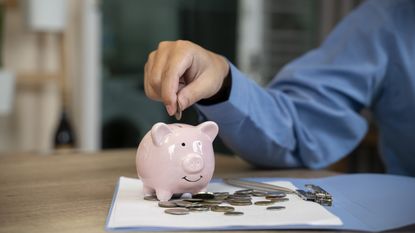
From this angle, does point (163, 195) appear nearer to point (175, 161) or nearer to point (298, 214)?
point (175, 161)

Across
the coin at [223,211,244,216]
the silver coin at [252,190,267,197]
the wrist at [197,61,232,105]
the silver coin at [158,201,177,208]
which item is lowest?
the silver coin at [252,190,267,197]

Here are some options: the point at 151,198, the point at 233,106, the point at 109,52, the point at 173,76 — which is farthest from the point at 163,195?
the point at 109,52

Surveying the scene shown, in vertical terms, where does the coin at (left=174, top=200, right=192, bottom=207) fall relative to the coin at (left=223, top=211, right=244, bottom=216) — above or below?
below

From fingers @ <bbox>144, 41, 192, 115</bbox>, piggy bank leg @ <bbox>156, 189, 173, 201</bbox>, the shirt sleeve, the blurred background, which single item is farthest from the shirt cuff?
the blurred background

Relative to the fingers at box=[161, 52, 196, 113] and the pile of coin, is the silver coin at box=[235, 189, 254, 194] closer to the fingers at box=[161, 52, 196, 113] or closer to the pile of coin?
the pile of coin

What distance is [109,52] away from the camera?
2.56m

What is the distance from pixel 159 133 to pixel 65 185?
0.61 ft

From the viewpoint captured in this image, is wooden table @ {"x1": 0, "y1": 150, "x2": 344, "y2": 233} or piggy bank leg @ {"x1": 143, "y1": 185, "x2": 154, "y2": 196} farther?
piggy bank leg @ {"x1": 143, "y1": 185, "x2": 154, "y2": 196}

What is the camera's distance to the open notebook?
1.47 ft

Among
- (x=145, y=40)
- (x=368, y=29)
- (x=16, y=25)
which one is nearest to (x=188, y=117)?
(x=145, y=40)

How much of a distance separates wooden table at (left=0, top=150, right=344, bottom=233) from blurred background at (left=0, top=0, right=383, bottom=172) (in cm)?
115

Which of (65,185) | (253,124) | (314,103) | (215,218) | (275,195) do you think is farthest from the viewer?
(314,103)

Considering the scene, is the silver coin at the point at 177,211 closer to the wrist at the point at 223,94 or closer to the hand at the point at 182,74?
the hand at the point at 182,74

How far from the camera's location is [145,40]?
2.67 meters
